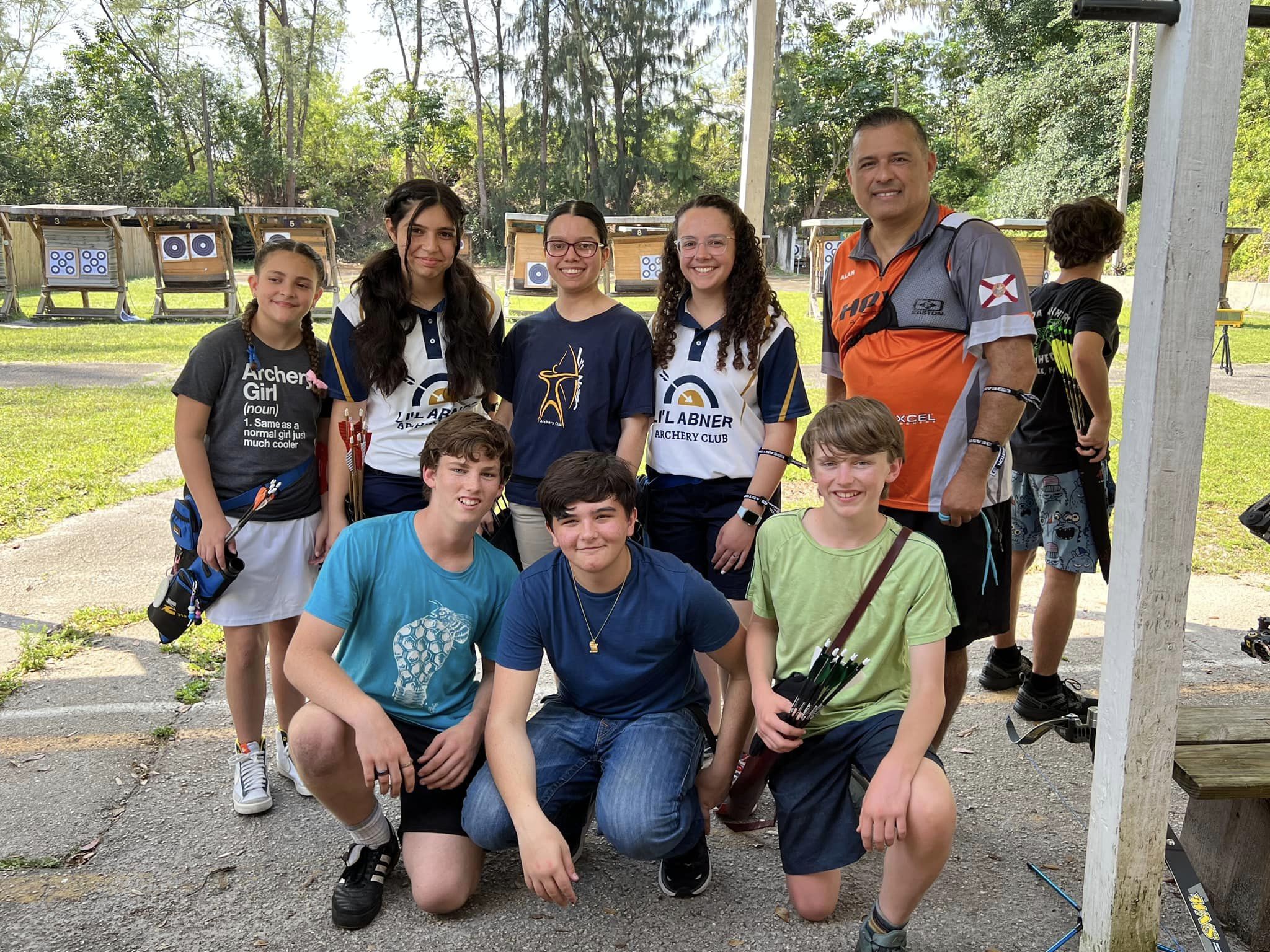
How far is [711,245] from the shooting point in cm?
290

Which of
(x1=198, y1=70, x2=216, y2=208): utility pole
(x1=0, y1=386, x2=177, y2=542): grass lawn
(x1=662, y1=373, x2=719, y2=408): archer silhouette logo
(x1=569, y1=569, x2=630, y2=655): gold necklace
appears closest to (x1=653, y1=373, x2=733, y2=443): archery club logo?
(x1=662, y1=373, x2=719, y2=408): archer silhouette logo

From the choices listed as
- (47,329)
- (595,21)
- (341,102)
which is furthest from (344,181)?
(47,329)

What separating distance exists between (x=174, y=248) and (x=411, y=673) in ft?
51.5

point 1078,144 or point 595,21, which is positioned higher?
point 595,21

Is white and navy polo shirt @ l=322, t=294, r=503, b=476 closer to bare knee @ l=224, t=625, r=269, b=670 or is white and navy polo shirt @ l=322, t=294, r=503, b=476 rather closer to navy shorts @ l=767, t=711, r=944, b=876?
bare knee @ l=224, t=625, r=269, b=670

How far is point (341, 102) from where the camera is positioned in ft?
138

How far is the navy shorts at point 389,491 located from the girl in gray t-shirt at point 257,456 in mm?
204

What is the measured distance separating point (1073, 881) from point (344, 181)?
39329 mm

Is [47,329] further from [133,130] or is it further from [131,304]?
[133,130]

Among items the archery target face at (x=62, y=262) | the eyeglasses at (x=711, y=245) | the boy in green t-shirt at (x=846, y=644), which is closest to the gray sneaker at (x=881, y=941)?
the boy in green t-shirt at (x=846, y=644)

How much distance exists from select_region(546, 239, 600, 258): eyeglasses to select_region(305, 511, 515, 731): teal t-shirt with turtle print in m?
0.95

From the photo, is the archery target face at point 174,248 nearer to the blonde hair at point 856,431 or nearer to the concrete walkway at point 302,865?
the concrete walkway at point 302,865

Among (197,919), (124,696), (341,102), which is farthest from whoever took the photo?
(341,102)

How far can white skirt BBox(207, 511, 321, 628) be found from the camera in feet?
9.73
